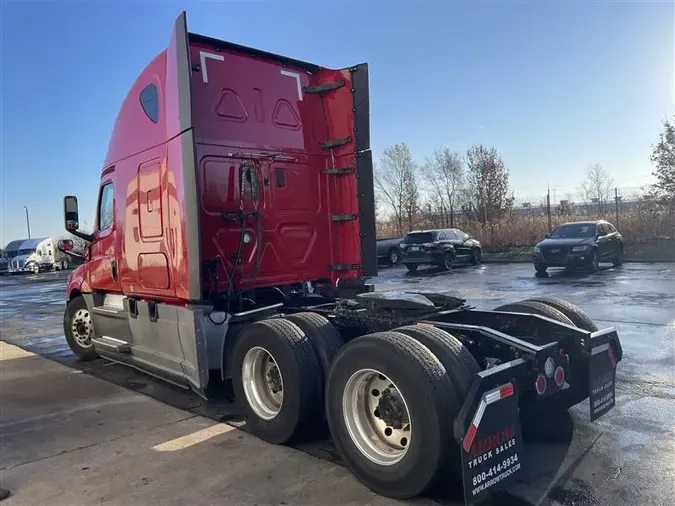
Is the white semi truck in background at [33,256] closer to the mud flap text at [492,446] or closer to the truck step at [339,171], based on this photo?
the truck step at [339,171]

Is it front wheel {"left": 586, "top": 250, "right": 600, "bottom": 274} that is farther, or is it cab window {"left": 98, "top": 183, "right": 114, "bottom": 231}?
front wheel {"left": 586, "top": 250, "right": 600, "bottom": 274}

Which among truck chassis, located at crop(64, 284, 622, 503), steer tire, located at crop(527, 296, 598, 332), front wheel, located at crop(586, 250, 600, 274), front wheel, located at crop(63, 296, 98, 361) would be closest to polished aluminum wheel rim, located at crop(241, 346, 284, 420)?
truck chassis, located at crop(64, 284, 622, 503)

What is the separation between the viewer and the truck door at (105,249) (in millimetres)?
6820

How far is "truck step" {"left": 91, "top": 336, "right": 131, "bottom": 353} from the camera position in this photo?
6.54m

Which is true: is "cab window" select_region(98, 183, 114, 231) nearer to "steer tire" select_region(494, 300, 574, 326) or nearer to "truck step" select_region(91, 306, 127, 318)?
"truck step" select_region(91, 306, 127, 318)

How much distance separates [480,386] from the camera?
10.2 ft

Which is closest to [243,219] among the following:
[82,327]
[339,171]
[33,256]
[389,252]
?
[339,171]

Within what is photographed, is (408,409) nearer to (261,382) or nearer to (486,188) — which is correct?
(261,382)

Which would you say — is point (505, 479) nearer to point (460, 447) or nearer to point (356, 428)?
point (460, 447)

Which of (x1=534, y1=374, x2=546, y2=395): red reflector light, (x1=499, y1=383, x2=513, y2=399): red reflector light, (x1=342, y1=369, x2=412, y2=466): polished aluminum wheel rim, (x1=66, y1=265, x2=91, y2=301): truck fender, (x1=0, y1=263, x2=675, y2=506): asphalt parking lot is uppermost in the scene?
(x1=66, y1=265, x2=91, y2=301): truck fender

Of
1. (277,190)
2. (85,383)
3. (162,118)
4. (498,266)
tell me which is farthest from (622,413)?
(498,266)

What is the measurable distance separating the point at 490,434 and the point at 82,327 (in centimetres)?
674

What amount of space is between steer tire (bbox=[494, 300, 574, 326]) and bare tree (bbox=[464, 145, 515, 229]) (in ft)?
87.0

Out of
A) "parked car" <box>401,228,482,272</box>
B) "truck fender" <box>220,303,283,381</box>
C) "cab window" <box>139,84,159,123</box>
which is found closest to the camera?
"truck fender" <box>220,303,283,381</box>
